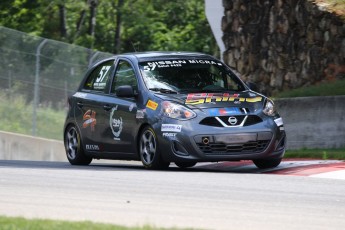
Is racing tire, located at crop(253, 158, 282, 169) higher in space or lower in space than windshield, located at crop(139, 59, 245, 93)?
lower

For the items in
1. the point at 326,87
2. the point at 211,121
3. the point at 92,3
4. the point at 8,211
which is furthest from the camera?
the point at 92,3

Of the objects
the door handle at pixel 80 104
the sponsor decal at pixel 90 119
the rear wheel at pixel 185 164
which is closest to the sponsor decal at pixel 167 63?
the sponsor decal at pixel 90 119

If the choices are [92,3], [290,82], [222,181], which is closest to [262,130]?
[222,181]

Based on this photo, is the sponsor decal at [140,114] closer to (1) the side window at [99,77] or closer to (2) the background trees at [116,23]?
(1) the side window at [99,77]

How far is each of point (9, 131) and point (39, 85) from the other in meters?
1.42

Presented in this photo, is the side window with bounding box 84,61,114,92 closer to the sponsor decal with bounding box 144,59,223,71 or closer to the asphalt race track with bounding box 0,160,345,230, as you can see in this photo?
the sponsor decal with bounding box 144,59,223,71

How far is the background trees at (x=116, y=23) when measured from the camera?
38.5 metres

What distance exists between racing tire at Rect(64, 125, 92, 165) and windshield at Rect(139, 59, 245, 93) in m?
1.89

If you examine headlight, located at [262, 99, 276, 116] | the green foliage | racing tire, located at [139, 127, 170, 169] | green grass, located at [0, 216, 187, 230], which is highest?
green grass, located at [0, 216, 187, 230]

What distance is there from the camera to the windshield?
604 inches

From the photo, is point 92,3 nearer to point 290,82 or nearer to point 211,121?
point 290,82

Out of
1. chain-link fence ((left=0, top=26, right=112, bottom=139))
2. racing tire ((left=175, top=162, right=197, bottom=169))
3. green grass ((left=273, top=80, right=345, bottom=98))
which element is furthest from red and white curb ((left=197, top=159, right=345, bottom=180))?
chain-link fence ((left=0, top=26, right=112, bottom=139))

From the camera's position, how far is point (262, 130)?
14.5 m

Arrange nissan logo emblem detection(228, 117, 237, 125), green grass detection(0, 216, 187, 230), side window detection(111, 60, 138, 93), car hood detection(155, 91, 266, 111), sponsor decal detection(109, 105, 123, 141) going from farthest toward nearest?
1. side window detection(111, 60, 138, 93)
2. sponsor decal detection(109, 105, 123, 141)
3. car hood detection(155, 91, 266, 111)
4. nissan logo emblem detection(228, 117, 237, 125)
5. green grass detection(0, 216, 187, 230)
